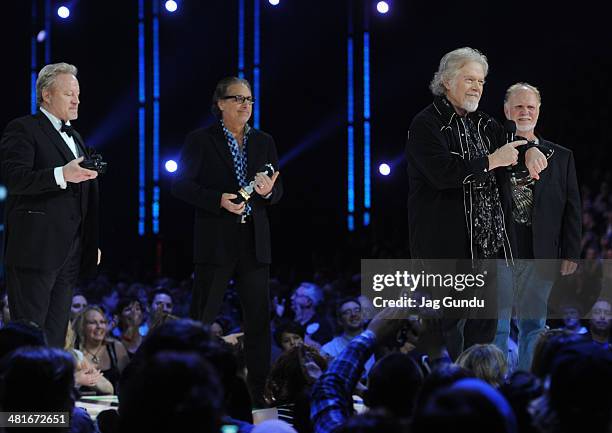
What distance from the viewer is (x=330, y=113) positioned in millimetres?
10570

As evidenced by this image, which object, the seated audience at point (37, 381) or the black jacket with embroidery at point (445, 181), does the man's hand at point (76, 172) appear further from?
the seated audience at point (37, 381)

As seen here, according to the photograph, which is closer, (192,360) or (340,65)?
(192,360)

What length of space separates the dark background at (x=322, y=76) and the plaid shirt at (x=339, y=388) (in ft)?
21.8

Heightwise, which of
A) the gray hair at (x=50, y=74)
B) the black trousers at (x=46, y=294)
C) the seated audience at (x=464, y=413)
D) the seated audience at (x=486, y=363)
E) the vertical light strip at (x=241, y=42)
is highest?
the vertical light strip at (x=241, y=42)

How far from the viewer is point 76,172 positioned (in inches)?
185

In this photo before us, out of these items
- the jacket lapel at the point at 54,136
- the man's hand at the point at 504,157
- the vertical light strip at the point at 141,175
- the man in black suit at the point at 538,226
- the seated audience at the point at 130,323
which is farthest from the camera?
the vertical light strip at the point at 141,175

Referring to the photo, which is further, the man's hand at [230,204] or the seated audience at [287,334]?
the seated audience at [287,334]

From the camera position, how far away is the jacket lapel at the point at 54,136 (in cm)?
496

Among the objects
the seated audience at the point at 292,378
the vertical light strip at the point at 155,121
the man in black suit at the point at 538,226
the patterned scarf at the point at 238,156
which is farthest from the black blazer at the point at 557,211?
the vertical light strip at the point at 155,121

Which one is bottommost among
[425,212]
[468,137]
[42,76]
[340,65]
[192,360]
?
[192,360]

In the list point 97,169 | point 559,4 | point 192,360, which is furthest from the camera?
point 559,4

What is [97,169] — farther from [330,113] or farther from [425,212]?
[330,113]

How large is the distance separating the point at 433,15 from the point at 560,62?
1250 mm

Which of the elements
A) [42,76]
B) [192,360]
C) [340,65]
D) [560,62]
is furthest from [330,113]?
[192,360]
